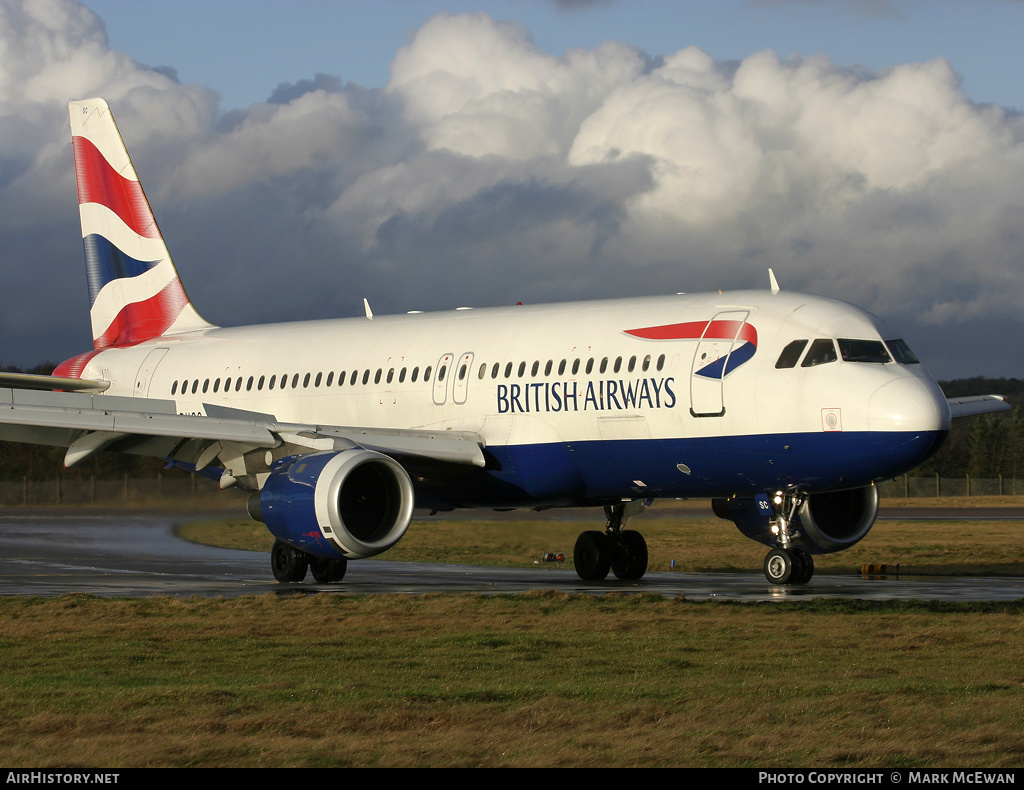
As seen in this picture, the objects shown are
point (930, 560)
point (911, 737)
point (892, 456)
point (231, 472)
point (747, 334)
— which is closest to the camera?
point (911, 737)

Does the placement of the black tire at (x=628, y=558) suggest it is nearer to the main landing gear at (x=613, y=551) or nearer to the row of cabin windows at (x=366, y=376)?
the main landing gear at (x=613, y=551)

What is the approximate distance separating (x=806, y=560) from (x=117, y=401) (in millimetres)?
11485

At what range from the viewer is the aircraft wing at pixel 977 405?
22625mm

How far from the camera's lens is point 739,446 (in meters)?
18.5

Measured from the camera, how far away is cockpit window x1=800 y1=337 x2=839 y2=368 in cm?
1814

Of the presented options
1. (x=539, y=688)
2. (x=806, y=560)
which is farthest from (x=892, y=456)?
(x=539, y=688)

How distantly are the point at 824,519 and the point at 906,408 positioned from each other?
388 centimetres

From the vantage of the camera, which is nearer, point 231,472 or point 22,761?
point 22,761

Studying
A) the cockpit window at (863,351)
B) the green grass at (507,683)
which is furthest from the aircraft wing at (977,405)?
the green grass at (507,683)

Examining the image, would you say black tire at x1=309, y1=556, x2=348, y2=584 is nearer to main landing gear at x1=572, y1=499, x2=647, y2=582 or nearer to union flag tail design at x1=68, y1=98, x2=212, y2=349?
main landing gear at x1=572, y1=499, x2=647, y2=582

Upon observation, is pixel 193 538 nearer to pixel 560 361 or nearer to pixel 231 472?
pixel 231 472

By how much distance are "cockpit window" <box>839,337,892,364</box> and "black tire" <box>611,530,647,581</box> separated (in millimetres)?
5924

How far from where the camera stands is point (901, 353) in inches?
729
